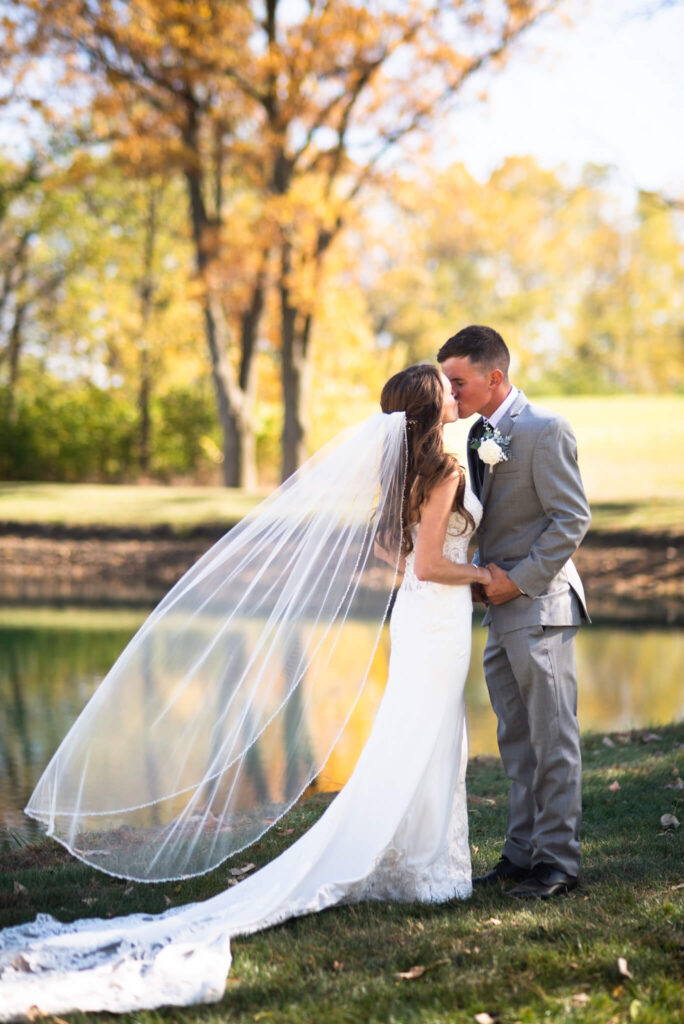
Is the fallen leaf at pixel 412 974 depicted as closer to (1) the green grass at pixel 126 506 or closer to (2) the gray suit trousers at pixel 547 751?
(2) the gray suit trousers at pixel 547 751

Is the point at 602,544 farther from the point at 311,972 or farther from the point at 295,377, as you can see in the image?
the point at 311,972

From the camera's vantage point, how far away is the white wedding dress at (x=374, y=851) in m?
3.36

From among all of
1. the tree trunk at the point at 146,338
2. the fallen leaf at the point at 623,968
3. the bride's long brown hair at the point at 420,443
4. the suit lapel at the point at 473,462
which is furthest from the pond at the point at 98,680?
the tree trunk at the point at 146,338

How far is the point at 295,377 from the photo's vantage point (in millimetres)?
20797

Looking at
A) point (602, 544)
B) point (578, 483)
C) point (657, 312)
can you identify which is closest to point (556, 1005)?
point (578, 483)

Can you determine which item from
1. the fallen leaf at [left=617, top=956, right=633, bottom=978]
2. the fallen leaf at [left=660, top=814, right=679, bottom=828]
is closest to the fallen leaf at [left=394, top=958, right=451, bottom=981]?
the fallen leaf at [left=617, top=956, right=633, bottom=978]

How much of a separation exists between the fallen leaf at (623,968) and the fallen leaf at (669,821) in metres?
1.82

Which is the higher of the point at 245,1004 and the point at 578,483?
the point at 578,483

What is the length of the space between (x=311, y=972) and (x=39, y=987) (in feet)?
2.75

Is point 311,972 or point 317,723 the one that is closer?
point 311,972

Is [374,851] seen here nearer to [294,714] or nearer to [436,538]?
[294,714]

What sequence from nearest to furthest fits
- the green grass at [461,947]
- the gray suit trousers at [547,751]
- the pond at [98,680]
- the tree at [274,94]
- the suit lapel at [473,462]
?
the green grass at [461,947] → the gray suit trousers at [547,751] → the suit lapel at [473,462] → the pond at [98,680] → the tree at [274,94]

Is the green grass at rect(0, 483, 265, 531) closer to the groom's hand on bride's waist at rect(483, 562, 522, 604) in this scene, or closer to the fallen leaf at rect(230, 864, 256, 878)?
the fallen leaf at rect(230, 864, 256, 878)

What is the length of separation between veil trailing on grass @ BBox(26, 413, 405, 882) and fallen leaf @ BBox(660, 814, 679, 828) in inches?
71.4
